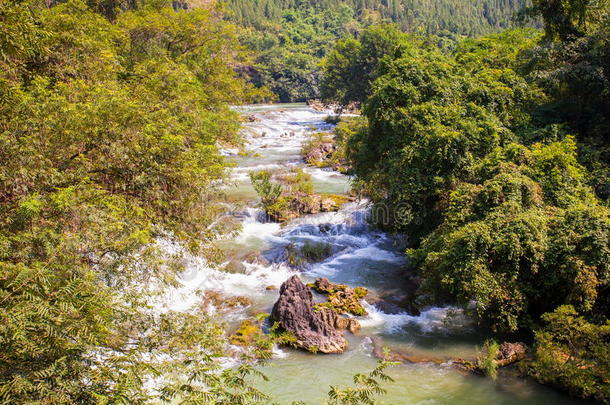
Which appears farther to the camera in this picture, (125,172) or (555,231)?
(555,231)

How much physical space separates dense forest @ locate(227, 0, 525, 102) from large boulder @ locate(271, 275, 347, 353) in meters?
67.0

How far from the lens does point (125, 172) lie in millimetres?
10016

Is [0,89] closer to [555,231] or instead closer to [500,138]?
[555,231]

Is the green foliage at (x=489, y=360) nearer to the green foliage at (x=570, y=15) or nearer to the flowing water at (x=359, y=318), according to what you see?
the flowing water at (x=359, y=318)

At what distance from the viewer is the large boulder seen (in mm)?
11734

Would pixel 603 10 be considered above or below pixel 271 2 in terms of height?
below

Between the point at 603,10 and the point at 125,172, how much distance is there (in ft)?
67.7

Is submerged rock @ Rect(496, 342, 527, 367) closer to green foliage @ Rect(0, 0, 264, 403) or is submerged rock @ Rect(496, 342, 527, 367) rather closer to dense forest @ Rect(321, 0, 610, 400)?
dense forest @ Rect(321, 0, 610, 400)

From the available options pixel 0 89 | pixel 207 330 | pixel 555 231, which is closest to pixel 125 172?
pixel 0 89

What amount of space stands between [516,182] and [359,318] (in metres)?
5.95

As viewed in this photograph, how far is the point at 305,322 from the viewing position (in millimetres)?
12172

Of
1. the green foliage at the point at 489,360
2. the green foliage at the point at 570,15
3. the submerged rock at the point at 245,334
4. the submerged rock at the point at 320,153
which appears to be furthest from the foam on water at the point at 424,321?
the submerged rock at the point at 320,153

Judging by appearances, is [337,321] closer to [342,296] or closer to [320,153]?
[342,296]

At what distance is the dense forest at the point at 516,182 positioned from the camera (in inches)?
415
